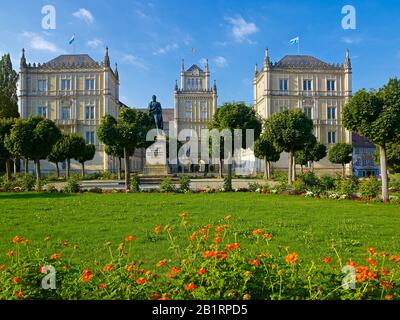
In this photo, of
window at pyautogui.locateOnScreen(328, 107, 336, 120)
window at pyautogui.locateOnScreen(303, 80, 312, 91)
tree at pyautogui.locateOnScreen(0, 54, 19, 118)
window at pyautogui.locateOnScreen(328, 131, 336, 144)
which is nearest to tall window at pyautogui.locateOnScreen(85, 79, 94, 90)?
tree at pyautogui.locateOnScreen(0, 54, 19, 118)

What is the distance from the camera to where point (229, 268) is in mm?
3736

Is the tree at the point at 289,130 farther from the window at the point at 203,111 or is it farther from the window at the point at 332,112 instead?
the window at the point at 203,111

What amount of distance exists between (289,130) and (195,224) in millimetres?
16869

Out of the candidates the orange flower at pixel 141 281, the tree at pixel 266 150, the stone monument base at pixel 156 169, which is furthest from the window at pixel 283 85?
the orange flower at pixel 141 281

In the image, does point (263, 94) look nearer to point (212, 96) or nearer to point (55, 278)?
point (212, 96)

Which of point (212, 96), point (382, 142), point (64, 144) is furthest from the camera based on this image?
point (212, 96)

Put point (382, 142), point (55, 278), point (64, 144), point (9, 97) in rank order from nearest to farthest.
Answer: point (55, 278) → point (382, 142) → point (64, 144) → point (9, 97)

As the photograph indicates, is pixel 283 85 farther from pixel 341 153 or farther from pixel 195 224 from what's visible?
pixel 195 224

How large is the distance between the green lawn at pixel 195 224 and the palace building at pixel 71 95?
45783 millimetres

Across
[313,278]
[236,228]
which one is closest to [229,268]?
[313,278]

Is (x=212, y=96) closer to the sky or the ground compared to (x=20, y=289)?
closer to the sky

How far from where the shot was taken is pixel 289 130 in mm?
24812

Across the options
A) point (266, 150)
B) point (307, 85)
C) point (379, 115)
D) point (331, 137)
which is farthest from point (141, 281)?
point (307, 85)

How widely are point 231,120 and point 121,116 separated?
372 inches
